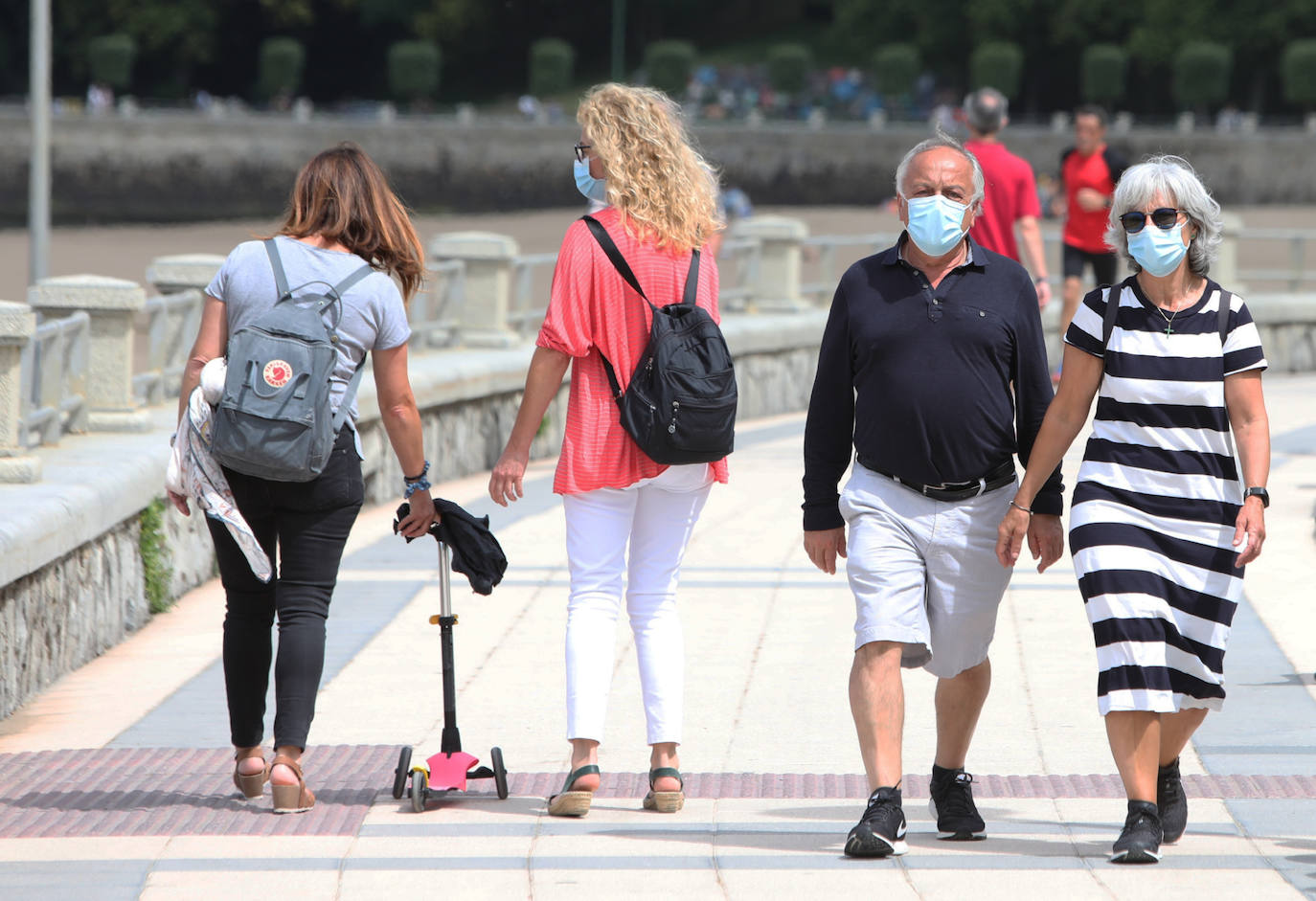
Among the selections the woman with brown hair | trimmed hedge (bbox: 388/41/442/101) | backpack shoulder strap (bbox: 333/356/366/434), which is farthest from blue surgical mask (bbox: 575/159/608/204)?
trimmed hedge (bbox: 388/41/442/101)

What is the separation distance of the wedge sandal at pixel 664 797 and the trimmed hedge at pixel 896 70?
215ft

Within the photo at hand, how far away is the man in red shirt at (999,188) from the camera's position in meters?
10.3

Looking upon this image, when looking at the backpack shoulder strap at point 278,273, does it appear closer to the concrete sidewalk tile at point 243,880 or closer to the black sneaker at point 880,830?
the concrete sidewalk tile at point 243,880

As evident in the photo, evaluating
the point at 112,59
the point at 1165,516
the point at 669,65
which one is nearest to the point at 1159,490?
the point at 1165,516

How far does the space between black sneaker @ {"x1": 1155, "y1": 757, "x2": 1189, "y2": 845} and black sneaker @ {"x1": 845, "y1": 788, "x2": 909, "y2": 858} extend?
1.92 ft

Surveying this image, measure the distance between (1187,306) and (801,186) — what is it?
61.0 meters

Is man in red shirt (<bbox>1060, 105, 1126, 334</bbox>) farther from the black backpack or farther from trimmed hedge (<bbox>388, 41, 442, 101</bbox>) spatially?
trimmed hedge (<bbox>388, 41, 442, 101</bbox>)

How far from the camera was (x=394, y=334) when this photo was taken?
5.02m

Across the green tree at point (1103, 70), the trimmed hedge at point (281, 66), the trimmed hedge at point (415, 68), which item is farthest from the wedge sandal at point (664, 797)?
the trimmed hedge at point (281, 66)

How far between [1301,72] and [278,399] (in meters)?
63.0

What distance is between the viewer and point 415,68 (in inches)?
3017

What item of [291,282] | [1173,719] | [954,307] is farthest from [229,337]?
[1173,719]

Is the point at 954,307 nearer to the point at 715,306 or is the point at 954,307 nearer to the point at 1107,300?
the point at 1107,300

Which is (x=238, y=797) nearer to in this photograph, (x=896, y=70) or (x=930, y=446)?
(x=930, y=446)
